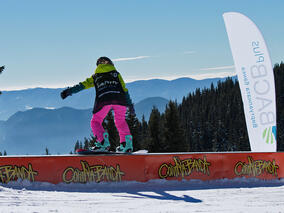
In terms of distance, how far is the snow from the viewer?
251 inches

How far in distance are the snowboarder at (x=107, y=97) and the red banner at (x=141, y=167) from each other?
0.72m

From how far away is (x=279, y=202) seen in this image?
7145 mm

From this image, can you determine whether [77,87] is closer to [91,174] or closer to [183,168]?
[91,174]

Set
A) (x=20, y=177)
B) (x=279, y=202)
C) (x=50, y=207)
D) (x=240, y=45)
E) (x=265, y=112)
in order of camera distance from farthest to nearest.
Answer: (x=240, y=45), (x=265, y=112), (x=20, y=177), (x=279, y=202), (x=50, y=207)

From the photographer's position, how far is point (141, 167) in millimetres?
8930

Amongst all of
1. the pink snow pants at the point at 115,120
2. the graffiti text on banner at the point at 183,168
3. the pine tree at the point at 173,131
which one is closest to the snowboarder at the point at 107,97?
the pink snow pants at the point at 115,120

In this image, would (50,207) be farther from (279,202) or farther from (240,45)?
(240,45)

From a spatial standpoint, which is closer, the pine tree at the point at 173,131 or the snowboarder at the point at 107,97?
the snowboarder at the point at 107,97

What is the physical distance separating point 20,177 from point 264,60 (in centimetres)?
1075

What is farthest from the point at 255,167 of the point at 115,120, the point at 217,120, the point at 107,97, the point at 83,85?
the point at 217,120

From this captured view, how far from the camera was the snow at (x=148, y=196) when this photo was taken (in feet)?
21.0

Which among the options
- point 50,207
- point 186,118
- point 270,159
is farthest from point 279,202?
point 186,118

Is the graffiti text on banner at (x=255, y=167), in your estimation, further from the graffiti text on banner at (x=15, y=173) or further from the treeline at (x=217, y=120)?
the treeline at (x=217, y=120)

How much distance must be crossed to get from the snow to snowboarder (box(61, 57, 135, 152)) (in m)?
1.32
